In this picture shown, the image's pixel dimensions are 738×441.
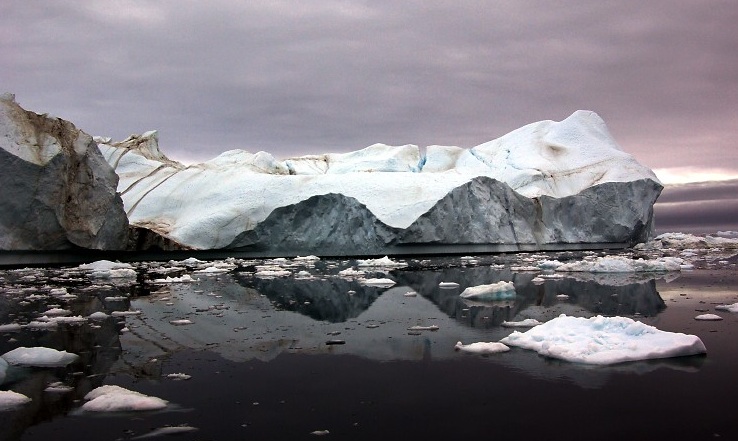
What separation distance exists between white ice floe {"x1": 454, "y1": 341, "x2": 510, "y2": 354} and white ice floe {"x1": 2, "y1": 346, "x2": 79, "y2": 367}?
2989 millimetres

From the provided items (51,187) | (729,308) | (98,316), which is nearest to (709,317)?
(729,308)

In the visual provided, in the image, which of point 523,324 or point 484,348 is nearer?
point 484,348

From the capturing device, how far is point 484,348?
4.73 metres

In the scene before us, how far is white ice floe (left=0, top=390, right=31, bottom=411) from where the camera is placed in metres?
3.34

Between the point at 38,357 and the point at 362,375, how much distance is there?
2.39m

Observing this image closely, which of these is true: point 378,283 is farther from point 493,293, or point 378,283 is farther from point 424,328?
point 424,328

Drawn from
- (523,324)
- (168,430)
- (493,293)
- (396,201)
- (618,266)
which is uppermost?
(396,201)

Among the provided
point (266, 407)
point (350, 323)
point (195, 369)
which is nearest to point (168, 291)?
point (350, 323)

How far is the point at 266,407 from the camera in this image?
3393mm

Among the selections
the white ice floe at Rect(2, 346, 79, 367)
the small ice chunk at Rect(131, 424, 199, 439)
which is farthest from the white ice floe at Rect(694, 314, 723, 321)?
the white ice floe at Rect(2, 346, 79, 367)

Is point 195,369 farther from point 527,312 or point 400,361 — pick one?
point 527,312

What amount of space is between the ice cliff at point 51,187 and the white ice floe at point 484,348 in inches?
499

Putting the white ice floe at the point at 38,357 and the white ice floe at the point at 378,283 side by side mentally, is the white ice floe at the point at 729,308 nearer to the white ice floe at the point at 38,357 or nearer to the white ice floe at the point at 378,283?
the white ice floe at the point at 378,283

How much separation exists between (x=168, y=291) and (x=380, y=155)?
65.2ft
